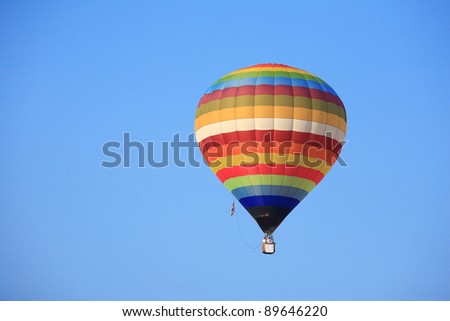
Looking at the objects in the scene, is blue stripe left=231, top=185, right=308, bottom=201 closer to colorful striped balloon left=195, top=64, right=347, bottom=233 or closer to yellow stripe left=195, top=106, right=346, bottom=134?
colorful striped balloon left=195, top=64, right=347, bottom=233

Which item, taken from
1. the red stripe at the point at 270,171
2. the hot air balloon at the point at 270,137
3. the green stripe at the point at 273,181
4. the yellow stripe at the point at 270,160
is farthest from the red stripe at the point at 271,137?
the green stripe at the point at 273,181

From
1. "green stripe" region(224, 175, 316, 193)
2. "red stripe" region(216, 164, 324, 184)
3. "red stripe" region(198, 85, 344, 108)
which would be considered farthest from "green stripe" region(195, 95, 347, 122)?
"green stripe" region(224, 175, 316, 193)

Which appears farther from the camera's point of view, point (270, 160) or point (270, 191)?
point (270, 191)

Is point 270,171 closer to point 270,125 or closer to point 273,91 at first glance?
point 270,125

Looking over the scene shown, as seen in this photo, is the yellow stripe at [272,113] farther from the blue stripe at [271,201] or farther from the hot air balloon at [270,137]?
the blue stripe at [271,201]

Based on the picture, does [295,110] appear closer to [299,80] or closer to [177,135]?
[299,80]

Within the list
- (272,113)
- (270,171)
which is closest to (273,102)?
(272,113)

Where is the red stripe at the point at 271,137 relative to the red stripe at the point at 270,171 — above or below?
above
